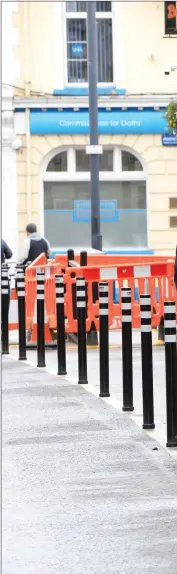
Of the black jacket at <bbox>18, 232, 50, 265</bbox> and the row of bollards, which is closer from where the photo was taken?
the row of bollards

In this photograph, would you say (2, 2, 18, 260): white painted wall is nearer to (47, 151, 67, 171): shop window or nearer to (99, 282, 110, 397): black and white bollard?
(47, 151, 67, 171): shop window

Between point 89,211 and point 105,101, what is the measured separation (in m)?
2.24

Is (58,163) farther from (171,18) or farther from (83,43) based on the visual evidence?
(171,18)

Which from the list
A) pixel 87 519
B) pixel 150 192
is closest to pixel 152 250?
pixel 150 192

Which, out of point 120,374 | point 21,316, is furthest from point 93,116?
point 120,374

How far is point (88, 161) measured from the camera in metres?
31.2

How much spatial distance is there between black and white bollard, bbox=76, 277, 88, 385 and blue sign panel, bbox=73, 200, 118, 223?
17707 mm

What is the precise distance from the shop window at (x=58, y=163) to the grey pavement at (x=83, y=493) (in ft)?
62.9

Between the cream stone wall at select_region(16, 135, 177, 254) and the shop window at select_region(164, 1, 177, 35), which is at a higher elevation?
the shop window at select_region(164, 1, 177, 35)


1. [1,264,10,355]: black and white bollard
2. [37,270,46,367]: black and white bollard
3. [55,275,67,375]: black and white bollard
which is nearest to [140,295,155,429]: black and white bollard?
[55,275,67,375]: black and white bollard

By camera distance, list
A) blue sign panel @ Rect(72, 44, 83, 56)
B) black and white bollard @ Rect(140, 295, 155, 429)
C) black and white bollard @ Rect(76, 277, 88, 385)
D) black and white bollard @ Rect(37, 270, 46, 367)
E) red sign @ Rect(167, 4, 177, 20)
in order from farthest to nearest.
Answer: blue sign panel @ Rect(72, 44, 83, 56), red sign @ Rect(167, 4, 177, 20), black and white bollard @ Rect(37, 270, 46, 367), black and white bollard @ Rect(76, 277, 88, 385), black and white bollard @ Rect(140, 295, 155, 429)

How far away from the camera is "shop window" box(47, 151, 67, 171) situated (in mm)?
31016

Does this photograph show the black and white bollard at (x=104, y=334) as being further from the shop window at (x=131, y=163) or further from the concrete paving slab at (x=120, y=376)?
the shop window at (x=131, y=163)

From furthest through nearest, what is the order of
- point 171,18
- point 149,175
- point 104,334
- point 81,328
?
point 149,175 < point 171,18 < point 81,328 < point 104,334
